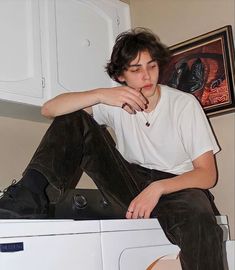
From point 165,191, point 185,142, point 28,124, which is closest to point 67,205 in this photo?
point 165,191

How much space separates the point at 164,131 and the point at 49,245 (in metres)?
0.58

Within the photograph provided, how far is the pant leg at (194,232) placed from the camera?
92 centimetres

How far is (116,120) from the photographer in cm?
134

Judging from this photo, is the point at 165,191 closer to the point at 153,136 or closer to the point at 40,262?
the point at 153,136

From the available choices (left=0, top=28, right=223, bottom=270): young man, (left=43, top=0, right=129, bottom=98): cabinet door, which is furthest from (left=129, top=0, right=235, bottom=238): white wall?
(left=0, top=28, right=223, bottom=270): young man

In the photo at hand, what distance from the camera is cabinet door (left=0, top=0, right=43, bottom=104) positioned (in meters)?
1.38

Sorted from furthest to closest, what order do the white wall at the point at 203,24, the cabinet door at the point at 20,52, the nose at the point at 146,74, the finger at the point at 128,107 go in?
Result: the white wall at the point at 203,24 < the cabinet door at the point at 20,52 < the nose at the point at 146,74 < the finger at the point at 128,107

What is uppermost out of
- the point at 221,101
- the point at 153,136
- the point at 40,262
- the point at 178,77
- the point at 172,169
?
the point at 178,77

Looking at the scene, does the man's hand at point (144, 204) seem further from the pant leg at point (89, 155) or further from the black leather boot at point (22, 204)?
the black leather boot at point (22, 204)

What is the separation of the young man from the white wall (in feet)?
0.94

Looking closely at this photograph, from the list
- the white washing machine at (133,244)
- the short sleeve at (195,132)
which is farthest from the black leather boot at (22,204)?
the short sleeve at (195,132)

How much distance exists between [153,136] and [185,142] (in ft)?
0.38

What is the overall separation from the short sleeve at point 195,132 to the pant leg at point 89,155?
0.21m

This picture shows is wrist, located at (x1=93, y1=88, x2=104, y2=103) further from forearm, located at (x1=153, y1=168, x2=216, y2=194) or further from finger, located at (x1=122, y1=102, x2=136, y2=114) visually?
forearm, located at (x1=153, y1=168, x2=216, y2=194)
